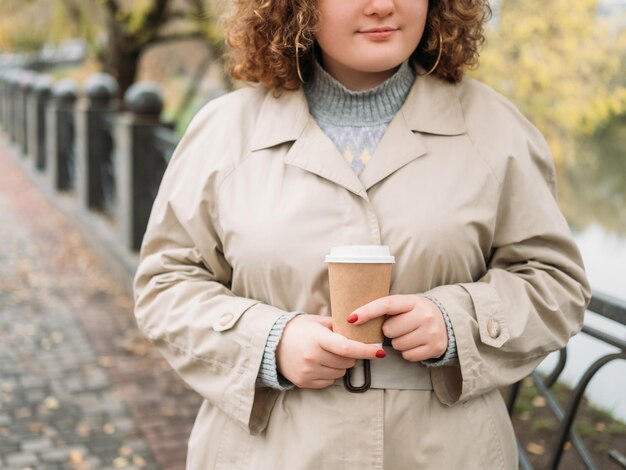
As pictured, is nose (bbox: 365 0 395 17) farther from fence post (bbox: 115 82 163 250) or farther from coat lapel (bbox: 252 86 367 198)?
fence post (bbox: 115 82 163 250)

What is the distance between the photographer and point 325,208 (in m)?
1.89

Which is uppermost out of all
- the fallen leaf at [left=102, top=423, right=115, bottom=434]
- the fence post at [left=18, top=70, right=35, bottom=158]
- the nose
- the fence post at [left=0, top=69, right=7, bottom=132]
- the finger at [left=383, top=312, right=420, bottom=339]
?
the nose

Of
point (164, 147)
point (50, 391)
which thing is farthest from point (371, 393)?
point (164, 147)

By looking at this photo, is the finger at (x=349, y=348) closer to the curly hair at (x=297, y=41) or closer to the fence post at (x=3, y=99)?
the curly hair at (x=297, y=41)

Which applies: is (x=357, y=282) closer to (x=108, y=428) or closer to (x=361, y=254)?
(x=361, y=254)

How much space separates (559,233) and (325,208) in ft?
1.72

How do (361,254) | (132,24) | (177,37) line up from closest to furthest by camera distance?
1. (361,254)
2. (132,24)
3. (177,37)

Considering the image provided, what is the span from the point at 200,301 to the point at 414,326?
0.51 metres

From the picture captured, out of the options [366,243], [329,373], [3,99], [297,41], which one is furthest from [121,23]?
[329,373]

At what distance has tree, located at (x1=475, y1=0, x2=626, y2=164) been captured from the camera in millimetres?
A: 8984

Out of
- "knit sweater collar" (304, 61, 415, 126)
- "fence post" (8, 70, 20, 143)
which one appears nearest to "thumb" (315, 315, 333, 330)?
"knit sweater collar" (304, 61, 415, 126)

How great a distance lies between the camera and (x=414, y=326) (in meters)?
1.77

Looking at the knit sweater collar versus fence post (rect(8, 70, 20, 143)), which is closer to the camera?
the knit sweater collar

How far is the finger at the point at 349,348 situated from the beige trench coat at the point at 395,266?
0.58 feet
